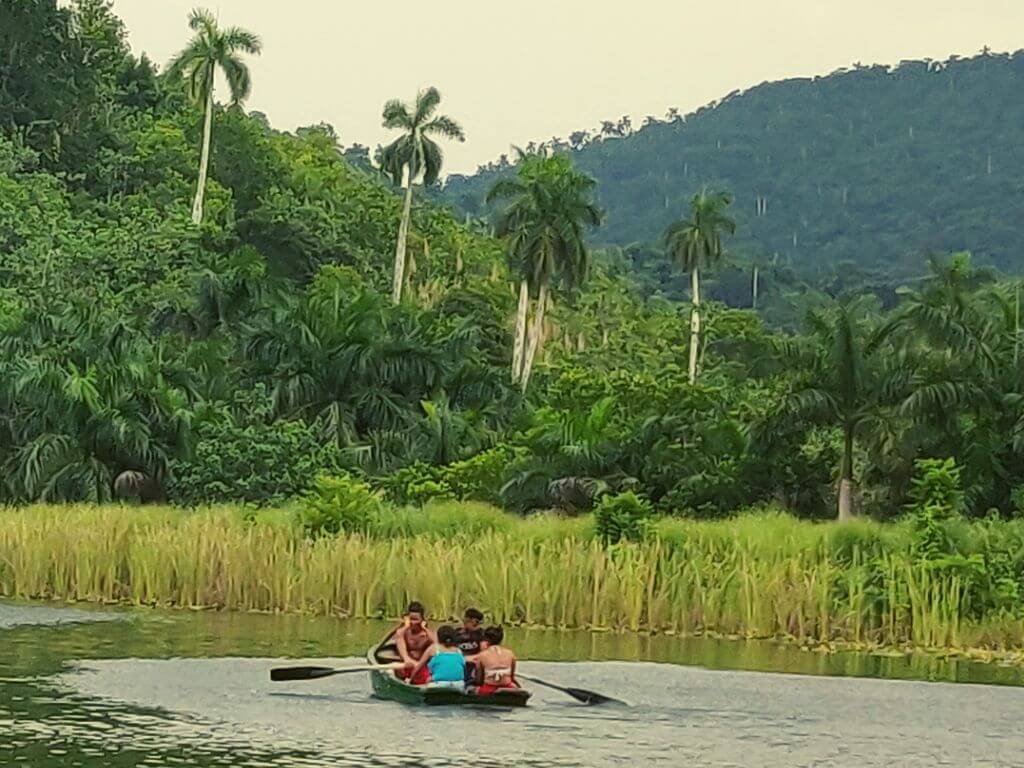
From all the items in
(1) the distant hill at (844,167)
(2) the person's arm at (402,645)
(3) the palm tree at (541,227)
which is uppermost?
Result: (1) the distant hill at (844,167)

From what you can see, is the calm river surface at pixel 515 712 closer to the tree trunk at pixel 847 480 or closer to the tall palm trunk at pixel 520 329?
the tree trunk at pixel 847 480

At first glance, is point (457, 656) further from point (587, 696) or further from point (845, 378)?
point (845, 378)

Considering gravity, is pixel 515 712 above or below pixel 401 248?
below

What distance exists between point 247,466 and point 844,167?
10185cm

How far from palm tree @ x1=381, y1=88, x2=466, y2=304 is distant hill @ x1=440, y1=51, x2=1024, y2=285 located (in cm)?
3453

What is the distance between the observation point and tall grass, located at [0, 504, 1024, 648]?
2684cm

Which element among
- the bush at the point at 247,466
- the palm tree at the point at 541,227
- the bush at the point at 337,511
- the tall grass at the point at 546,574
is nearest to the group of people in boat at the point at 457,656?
the tall grass at the point at 546,574

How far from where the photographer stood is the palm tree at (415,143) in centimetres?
7356

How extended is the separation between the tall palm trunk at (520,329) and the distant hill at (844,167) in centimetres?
3932

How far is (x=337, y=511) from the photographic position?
33.1m

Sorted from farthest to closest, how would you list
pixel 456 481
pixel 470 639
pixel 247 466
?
pixel 456 481
pixel 247 466
pixel 470 639

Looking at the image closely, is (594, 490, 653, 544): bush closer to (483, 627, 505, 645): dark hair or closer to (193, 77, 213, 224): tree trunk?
(483, 627, 505, 645): dark hair

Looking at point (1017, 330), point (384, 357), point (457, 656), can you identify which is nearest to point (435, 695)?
point (457, 656)

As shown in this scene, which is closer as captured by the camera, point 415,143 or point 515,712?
point 515,712
